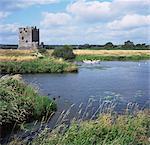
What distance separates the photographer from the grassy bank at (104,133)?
7184 mm

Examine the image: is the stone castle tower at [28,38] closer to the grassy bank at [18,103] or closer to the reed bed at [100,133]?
the grassy bank at [18,103]

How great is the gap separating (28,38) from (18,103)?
172ft

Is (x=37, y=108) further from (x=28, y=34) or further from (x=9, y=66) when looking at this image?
(x=28, y=34)

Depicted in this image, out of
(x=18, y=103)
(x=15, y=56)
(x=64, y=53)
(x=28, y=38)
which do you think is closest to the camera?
(x=18, y=103)

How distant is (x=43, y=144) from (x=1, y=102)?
3250 millimetres

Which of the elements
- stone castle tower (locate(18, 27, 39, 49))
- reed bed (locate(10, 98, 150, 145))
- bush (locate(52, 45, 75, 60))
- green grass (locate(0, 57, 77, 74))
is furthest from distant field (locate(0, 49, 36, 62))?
reed bed (locate(10, 98, 150, 145))

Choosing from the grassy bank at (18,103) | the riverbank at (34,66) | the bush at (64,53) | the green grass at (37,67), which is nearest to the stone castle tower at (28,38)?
the bush at (64,53)

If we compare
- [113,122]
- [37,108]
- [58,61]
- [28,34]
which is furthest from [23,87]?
[28,34]

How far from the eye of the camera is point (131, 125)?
343 inches

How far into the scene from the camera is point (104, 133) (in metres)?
8.20

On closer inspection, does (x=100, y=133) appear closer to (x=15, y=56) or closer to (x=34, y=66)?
(x=34, y=66)

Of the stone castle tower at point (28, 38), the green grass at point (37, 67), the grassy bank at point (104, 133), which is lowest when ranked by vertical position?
the green grass at point (37, 67)

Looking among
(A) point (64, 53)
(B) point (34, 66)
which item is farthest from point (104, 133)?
(A) point (64, 53)

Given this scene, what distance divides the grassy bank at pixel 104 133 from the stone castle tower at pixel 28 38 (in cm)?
5375
